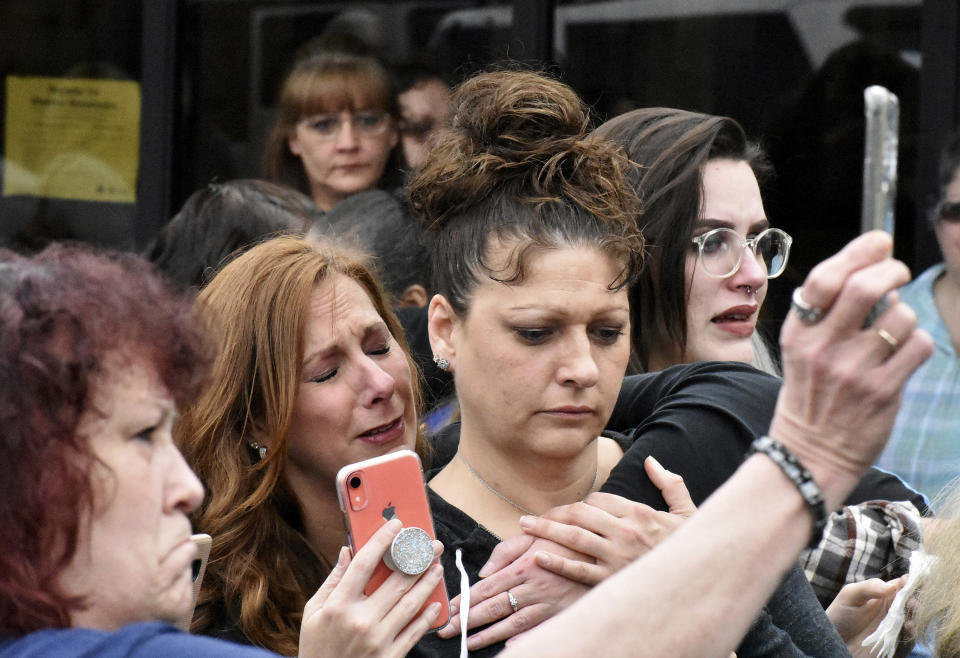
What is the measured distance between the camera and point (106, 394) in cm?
128

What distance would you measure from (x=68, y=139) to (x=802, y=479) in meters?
4.00

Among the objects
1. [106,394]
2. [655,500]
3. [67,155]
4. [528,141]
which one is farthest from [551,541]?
[67,155]

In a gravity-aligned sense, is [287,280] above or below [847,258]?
below

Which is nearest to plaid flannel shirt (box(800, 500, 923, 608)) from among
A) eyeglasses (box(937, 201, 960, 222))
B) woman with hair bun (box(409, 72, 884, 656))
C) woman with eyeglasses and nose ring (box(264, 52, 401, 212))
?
woman with hair bun (box(409, 72, 884, 656))

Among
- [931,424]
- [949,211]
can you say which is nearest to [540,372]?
[931,424]

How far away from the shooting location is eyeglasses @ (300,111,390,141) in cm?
414

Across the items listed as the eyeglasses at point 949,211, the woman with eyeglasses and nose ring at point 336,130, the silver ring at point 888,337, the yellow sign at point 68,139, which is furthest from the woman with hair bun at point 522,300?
the yellow sign at point 68,139

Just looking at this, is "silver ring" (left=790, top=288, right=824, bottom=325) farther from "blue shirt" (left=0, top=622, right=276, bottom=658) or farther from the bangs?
the bangs

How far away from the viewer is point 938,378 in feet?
11.6

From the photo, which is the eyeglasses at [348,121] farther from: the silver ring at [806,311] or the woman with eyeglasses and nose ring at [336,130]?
the silver ring at [806,311]

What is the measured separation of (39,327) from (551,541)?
0.83 m

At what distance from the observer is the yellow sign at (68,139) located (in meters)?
4.67

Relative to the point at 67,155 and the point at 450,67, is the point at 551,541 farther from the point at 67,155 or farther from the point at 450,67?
the point at 67,155

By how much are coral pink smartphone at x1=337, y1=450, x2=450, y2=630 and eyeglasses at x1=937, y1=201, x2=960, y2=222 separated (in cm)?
229
